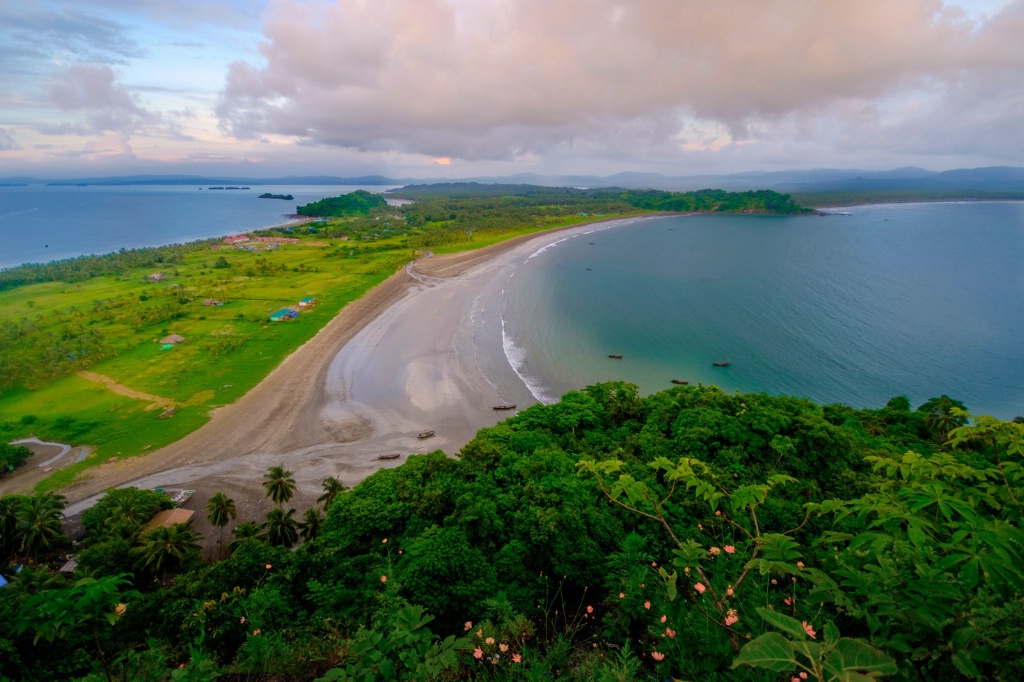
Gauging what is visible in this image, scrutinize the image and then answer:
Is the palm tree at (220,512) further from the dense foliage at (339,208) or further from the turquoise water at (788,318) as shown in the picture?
the dense foliage at (339,208)

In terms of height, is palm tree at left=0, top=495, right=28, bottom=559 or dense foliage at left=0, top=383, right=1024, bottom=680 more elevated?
dense foliage at left=0, top=383, right=1024, bottom=680

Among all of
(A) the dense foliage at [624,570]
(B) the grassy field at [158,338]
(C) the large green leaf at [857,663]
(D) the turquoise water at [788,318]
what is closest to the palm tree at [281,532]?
(A) the dense foliage at [624,570]

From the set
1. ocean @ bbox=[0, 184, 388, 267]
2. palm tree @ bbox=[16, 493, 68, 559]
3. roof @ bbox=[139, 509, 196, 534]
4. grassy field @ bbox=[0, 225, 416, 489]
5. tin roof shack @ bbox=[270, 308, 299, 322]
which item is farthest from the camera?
ocean @ bbox=[0, 184, 388, 267]

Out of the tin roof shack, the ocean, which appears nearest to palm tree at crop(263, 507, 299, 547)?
the tin roof shack

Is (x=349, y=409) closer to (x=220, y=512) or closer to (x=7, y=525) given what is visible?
(x=220, y=512)

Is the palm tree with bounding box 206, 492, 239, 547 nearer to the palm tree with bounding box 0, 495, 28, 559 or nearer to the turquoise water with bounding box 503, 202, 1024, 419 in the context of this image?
the palm tree with bounding box 0, 495, 28, 559

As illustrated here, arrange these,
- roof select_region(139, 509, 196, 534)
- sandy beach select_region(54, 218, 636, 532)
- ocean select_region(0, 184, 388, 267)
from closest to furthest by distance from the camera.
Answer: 1. roof select_region(139, 509, 196, 534)
2. sandy beach select_region(54, 218, 636, 532)
3. ocean select_region(0, 184, 388, 267)

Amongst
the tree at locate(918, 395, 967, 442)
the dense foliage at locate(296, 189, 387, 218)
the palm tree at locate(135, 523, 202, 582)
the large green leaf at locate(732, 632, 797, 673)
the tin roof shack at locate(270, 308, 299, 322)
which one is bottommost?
the palm tree at locate(135, 523, 202, 582)
